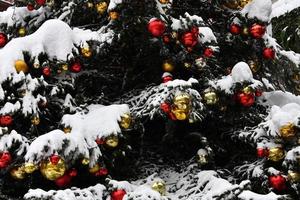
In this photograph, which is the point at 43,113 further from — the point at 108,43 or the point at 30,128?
the point at 108,43

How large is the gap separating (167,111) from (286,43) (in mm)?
4013

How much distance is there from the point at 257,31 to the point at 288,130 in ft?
3.09

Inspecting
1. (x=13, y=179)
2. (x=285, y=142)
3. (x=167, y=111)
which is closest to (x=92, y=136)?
(x=167, y=111)

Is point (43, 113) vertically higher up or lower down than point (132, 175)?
higher up

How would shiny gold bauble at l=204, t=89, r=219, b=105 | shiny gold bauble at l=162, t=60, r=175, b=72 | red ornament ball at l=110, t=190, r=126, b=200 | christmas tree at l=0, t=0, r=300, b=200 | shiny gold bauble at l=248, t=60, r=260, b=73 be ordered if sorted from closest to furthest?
red ornament ball at l=110, t=190, r=126, b=200 < christmas tree at l=0, t=0, r=300, b=200 < shiny gold bauble at l=204, t=89, r=219, b=105 < shiny gold bauble at l=162, t=60, r=175, b=72 < shiny gold bauble at l=248, t=60, r=260, b=73

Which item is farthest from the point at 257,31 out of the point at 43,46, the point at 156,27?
the point at 43,46

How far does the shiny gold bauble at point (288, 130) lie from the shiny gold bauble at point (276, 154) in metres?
0.11

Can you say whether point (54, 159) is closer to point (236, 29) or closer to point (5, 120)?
point (5, 120)

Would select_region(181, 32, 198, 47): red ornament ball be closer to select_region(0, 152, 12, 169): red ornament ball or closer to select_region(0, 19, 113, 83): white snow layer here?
select_region(0, 19, 113, 83): white snow layer

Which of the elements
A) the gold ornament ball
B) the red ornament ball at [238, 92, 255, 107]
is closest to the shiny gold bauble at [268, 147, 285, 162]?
the red ornament ball at [238, 92, 255, 107]

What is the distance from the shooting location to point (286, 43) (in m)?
6.72

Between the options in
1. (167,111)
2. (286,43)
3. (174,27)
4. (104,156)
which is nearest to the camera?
(167,111)

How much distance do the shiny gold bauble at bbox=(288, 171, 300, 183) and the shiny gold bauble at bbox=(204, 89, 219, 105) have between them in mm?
717

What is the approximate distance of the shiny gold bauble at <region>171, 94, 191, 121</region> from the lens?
10.3 feet
